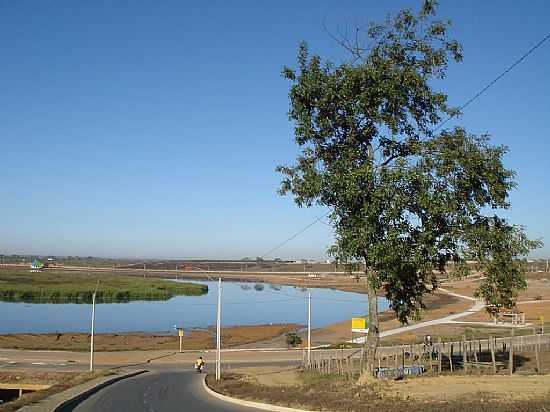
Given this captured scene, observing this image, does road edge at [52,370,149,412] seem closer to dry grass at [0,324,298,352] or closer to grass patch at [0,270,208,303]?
dry grass at [0,324,298,352]

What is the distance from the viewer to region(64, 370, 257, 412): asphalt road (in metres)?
25.4

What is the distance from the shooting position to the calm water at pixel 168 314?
298 feet

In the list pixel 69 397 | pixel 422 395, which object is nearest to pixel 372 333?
pixel 422 395

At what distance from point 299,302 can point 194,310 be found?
37153 mm

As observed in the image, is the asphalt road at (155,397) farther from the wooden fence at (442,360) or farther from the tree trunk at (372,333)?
the wooden fence at (442,360)

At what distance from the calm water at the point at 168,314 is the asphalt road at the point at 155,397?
168 feet

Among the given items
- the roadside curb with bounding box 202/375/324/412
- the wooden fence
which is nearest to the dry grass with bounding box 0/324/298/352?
the wooden fence

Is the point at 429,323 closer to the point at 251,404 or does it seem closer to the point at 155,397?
the point at 155,397

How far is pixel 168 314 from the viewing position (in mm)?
108562

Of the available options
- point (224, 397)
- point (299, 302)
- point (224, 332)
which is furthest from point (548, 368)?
point (299, 302)

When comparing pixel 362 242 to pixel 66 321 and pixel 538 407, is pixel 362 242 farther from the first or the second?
pixel 66 321

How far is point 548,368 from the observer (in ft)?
101

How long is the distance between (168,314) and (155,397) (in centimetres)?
8068

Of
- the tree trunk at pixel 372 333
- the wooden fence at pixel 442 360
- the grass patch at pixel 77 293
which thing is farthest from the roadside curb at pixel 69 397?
the grass patch at pixel 77 293
